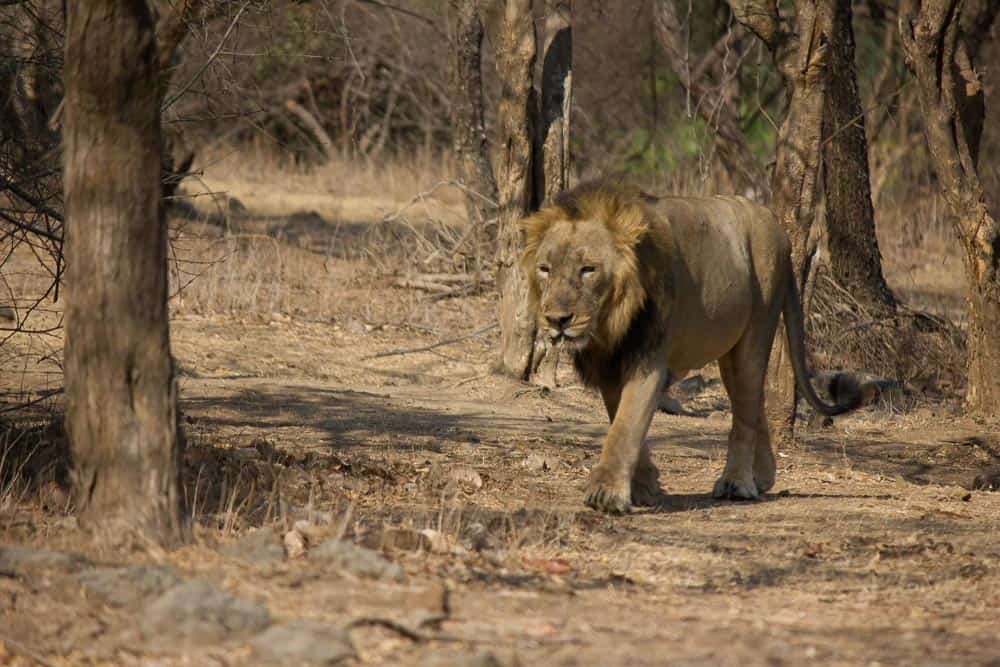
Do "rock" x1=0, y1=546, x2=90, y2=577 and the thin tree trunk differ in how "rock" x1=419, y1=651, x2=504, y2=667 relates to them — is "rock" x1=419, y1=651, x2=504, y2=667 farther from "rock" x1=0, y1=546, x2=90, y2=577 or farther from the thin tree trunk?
the thin tree trunk

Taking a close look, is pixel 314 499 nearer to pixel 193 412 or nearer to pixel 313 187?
pixel 193 412

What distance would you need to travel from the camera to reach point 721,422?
33.8ft

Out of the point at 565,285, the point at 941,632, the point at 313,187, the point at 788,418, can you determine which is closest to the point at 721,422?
the point at 788,418

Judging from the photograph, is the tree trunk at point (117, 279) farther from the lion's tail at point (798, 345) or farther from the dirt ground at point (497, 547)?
the lion's tail at point (798, 345)

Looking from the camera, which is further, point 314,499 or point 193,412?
point 193,412

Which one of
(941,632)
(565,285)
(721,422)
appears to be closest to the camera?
(941,632)

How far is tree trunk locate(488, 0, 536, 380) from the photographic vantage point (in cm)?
984

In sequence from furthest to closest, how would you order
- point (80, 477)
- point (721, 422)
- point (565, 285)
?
point (721, 422)
point (565, 285)
point (80, 477)

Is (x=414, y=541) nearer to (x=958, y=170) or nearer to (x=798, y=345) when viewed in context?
(x=798, y=345)

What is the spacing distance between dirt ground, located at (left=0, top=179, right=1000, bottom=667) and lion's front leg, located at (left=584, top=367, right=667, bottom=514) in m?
0.08

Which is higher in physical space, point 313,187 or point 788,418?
point 313,187

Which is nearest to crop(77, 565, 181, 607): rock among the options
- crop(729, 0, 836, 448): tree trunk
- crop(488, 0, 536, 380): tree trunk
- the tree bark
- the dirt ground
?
the dirt ground

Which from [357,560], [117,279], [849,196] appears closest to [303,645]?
[357,560]

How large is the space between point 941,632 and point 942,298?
38.0 feet
